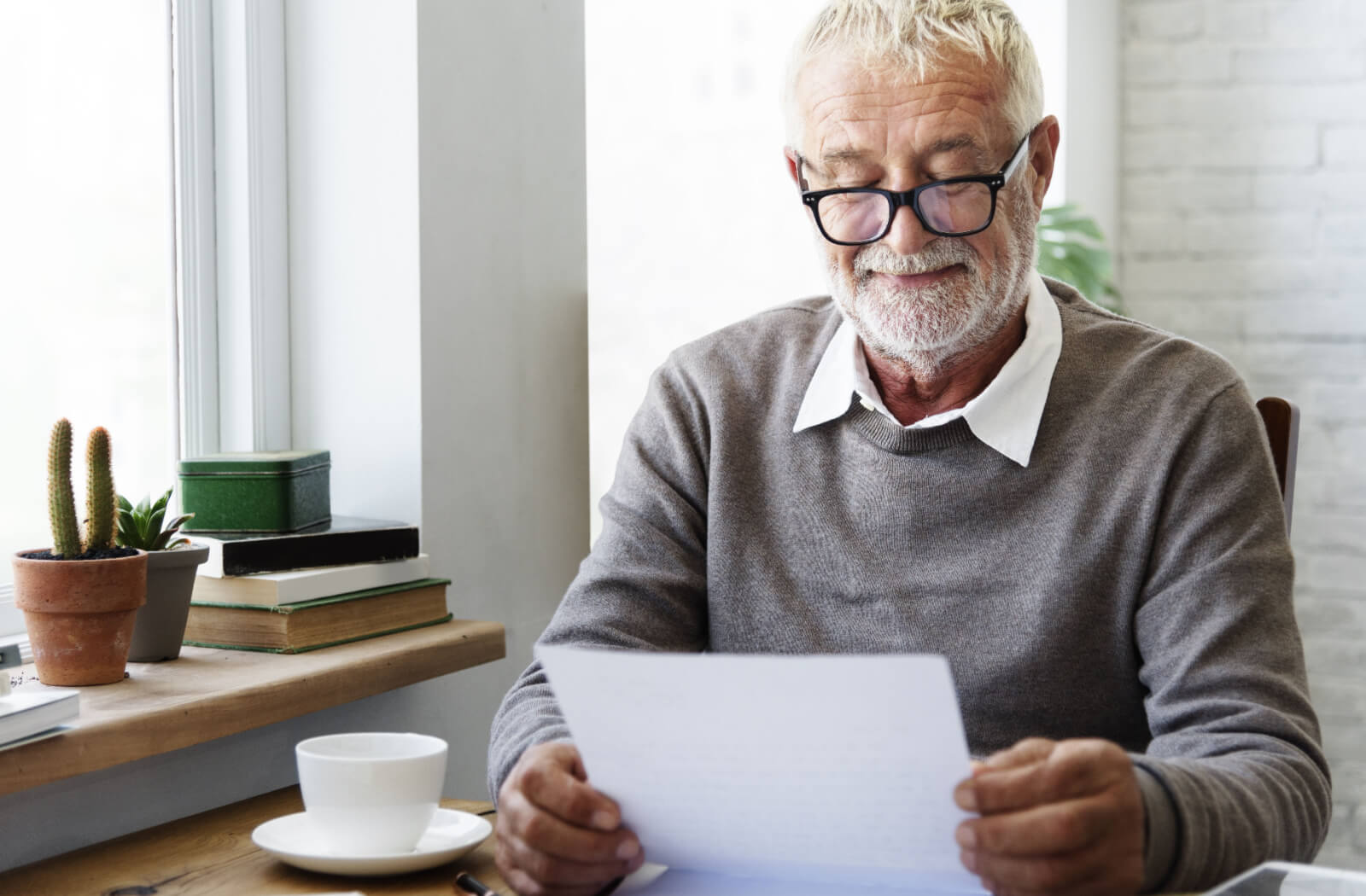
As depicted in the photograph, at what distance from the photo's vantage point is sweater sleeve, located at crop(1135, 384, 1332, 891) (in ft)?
2.90

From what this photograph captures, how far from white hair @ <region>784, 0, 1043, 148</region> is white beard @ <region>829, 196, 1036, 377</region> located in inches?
4.2

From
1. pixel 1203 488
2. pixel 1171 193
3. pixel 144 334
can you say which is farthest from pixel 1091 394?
pixel 1171 193

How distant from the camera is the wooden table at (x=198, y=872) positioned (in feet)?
2.96

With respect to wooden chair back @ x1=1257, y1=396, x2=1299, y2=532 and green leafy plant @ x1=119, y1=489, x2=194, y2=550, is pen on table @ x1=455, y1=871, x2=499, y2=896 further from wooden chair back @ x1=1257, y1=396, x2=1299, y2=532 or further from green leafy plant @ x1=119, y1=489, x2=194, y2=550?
wooden chair back @ x1=1257, y1=396, x2=1299, y2=532

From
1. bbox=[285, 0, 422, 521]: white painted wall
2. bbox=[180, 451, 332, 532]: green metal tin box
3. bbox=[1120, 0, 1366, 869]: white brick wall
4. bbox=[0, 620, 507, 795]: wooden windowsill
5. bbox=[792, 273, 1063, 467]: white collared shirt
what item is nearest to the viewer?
bbox=[0, 620, 507, 795]: wooden windowsill

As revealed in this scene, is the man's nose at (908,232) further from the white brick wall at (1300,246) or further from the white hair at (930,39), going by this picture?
the white brick wall at (1300,246)

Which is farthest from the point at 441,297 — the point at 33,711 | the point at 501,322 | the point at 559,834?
the point at 559,834

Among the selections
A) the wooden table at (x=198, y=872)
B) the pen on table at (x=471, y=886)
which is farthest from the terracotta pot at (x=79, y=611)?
the pen on table at (x=471, y=886)

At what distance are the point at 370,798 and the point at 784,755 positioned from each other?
319 mm

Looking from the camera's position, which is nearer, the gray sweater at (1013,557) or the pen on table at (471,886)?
the pen on table at (471,886)

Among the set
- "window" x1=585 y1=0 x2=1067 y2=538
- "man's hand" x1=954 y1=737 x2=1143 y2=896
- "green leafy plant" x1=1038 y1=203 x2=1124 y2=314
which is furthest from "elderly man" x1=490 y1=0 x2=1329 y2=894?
"window" x1=585 y1=0 x2=1067 y2=538

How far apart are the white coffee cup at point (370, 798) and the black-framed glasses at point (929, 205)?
59cm

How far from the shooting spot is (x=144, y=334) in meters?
1.39

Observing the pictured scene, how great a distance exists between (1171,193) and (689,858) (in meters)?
2.33
